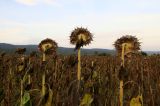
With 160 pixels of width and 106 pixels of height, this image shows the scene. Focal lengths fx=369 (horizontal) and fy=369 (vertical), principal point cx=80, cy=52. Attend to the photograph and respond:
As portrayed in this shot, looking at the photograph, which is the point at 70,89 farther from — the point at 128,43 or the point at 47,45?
the point at 47,45

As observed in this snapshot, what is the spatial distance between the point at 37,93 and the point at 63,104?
256 cm

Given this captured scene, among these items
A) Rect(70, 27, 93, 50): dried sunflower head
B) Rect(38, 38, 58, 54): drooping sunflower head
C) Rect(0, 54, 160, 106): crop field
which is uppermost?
Rect(70, 27, 93, 50): dried sunflower head

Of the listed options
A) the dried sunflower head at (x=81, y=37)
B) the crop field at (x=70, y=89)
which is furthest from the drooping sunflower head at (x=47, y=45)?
the dried sunflower head at (x=81, y=37)

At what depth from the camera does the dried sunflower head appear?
517cm

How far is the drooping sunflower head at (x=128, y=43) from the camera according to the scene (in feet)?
15.2

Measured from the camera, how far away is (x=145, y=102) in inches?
280

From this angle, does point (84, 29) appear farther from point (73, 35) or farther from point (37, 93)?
point (37, 93)

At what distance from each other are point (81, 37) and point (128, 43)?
901 mm

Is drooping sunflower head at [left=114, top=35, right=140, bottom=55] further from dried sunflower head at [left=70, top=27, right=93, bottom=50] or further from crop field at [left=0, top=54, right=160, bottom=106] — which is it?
dried sunflower head at [left=70, top=27, right=93, bottom=50]

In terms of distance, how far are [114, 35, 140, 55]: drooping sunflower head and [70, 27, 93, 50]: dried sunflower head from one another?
0.52 meters

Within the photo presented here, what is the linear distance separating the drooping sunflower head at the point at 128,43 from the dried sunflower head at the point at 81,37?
521 mm

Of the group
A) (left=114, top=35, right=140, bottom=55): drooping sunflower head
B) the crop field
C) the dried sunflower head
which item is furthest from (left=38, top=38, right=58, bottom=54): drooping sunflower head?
(left=114, top=35, right=140, bottom=55): drooping sunflower head

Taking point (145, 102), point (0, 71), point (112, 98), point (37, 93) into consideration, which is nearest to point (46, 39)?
point (112, 98)

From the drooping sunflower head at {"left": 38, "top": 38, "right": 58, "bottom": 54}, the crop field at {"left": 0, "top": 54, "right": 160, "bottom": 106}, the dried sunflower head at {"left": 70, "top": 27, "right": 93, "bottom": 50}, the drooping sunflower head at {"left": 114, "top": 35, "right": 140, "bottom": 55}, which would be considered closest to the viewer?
the crop field at {"left": 0, "top": 54, "right": 160, "bottom": 106}
